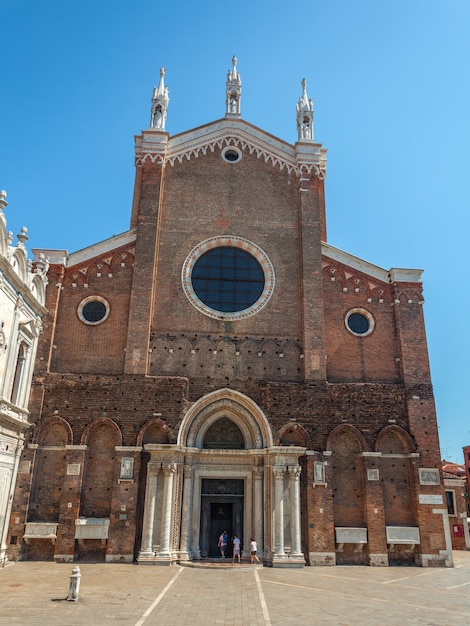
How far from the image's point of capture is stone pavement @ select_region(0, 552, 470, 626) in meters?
10.9

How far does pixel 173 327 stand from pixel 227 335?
2.25 metres

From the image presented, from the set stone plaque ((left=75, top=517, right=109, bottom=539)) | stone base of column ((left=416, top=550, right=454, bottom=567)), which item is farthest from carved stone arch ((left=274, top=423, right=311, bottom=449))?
stone plaque ((left=75, top=517, right=109, bottom=539))

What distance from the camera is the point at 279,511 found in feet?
64.3

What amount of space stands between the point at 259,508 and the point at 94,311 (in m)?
10.3

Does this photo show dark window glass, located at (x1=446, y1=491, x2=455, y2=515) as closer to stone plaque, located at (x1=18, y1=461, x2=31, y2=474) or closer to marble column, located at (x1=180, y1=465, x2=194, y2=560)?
marble column, located at (x1=180, y1=465, x2=194, y2=560)

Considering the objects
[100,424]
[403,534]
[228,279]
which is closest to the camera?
[403,534]

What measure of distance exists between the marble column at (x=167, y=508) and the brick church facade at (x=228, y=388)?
5 centimetres

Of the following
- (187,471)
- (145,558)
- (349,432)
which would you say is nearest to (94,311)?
(187,471)

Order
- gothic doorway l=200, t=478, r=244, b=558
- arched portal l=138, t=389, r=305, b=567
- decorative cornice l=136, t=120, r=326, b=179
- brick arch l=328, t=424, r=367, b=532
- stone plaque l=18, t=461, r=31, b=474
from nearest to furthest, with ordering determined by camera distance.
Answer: arched portal l=138, t=389, r=305, b=567 < stone plaque l=18, t=461, r=31, b=474 < brick arch l=328, t=424, r=367, b=532 < gothic doorway l=200, t=478, r=244, b=558 < decorative cornice l=136, t=120, r=326, b=179

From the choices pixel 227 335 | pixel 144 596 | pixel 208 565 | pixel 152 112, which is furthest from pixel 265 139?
pixel 144 596

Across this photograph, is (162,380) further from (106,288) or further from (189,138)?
(189,138)

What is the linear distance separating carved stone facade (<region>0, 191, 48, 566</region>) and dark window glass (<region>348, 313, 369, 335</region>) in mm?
12745

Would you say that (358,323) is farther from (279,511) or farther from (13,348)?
(13,348)

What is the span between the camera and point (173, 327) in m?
22.3
